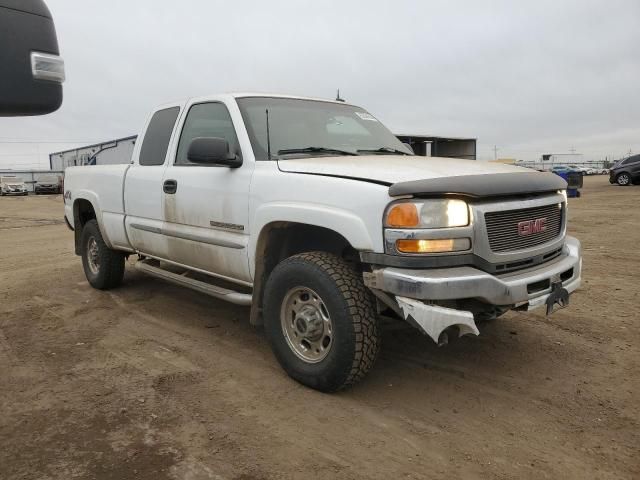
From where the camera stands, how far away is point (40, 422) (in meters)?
2.90

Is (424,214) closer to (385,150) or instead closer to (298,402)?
(298,402)

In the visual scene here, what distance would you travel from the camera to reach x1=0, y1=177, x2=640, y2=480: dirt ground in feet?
8.20

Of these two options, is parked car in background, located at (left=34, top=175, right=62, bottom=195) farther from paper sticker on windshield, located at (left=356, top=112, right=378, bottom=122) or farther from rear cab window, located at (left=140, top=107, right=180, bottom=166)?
paper sticker on windshield, located at (left=356, top=112, right=378, bottom=122)

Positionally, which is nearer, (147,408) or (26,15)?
(26,15)

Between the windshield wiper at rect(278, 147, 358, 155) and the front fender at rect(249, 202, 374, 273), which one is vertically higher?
the windshield wiper at rect(278, 147, 358, 155)

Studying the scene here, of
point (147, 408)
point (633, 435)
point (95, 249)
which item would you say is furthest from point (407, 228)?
point (95, 249)

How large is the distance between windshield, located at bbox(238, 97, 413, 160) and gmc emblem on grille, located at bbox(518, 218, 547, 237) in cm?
142

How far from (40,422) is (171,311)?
223cm

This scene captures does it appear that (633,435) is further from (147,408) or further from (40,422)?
(40,422)

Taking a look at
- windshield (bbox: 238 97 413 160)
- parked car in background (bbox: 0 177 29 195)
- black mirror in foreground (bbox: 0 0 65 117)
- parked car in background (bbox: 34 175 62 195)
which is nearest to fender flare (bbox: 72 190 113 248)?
windshield (bbox: 238 97 413 160)

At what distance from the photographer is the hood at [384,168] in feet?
9.61

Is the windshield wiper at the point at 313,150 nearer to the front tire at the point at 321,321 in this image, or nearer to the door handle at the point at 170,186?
the front tire at the point at 321,321

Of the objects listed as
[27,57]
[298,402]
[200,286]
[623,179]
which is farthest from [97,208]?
[623,179]

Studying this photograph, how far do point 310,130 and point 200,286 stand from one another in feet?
5.06
